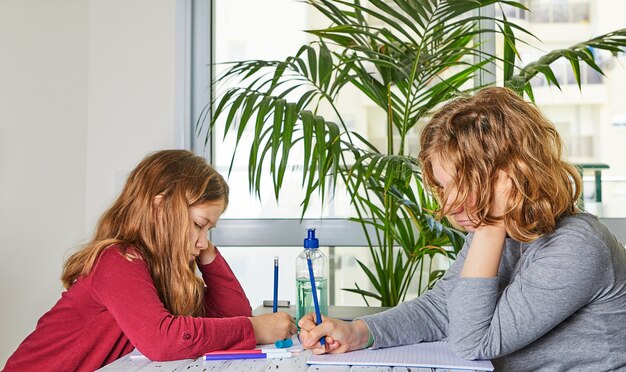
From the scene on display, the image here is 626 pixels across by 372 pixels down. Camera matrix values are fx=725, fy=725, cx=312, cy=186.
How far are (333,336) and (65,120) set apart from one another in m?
1.73

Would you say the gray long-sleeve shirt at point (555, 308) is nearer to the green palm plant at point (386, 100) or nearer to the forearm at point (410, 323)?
the forearm at point (410, 323)

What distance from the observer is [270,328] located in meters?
1.30

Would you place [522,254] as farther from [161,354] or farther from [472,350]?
[161,354]

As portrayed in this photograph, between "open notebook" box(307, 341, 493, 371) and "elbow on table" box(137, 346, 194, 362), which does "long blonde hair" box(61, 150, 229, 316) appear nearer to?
"elbow on table" box(137, 346, 194, 362)

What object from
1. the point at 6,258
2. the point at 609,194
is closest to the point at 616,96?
the point at 609,194

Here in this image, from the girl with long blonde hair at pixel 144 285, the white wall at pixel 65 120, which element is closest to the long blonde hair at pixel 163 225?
the girl with long blonde hair at pixel 144 285

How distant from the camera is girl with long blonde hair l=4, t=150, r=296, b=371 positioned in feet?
4.10

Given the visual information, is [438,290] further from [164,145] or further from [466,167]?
[164,145]

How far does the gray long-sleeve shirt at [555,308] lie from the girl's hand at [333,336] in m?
0.16

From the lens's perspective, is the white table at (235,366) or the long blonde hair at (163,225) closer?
the white table at (235,366)

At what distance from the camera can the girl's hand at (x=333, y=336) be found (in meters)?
1.17

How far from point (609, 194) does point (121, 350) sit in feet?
6.28

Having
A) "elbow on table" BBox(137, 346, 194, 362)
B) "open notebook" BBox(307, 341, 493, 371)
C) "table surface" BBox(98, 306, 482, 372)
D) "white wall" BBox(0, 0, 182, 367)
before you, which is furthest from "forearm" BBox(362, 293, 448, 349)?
"white wall" BBox(0, 0, 182, 367)

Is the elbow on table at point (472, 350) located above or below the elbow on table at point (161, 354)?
above
